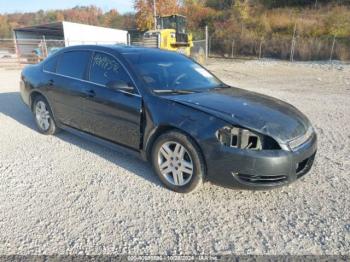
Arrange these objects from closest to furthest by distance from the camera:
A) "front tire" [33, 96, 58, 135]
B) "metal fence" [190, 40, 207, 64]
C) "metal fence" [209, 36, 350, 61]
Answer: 1. "front tire" [33, 96, 58, 135]
2. "metal fence" [190, 40, 207, 64]
3. "metal fence" [209, 36, 350, 61]

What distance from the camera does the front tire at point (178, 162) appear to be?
2.95m

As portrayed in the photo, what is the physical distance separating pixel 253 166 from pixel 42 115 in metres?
3.93

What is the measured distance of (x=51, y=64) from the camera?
15.8 feet

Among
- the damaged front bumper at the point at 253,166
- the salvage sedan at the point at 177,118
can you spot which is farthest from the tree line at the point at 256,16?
the damaged front bumper at the point at 253,166

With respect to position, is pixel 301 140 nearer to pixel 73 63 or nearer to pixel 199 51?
pixel 73 63

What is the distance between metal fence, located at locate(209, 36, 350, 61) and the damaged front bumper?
83.6 ft

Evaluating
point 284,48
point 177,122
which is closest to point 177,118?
point 177,122

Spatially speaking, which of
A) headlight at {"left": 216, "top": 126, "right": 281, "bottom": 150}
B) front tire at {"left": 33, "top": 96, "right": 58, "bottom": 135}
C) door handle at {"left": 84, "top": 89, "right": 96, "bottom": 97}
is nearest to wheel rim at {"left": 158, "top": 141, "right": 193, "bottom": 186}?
headlight at {"left": 216, "top": 126, "right": 281, "bottom": 150}

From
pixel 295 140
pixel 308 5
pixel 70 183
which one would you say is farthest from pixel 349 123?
pixel 308 5

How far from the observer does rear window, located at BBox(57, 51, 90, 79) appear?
13.7ft

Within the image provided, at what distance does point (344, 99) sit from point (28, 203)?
27.8 feet

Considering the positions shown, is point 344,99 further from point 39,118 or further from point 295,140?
point 39,118

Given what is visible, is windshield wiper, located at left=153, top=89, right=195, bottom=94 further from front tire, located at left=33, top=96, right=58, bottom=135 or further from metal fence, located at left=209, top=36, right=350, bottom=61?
metal fence, located at left=209, top=36, right=350, bottom=61

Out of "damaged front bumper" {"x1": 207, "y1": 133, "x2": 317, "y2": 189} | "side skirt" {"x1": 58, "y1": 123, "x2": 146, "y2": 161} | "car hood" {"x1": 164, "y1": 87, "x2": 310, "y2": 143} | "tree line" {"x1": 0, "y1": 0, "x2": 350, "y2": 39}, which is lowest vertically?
"side skirt" {"x1": 58, "y1": 123, "x2": 146, "y2": 161}
